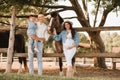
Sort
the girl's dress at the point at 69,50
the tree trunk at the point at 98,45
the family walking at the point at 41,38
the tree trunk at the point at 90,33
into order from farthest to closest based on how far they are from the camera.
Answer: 1. the tree trunk at the point at 98,45
2. the tree trunk at the point at 90,33
3. the girl's dress at the point at 69,50
4. the family walking at the point at 41,38

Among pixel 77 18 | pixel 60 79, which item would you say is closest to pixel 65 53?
pixel 60 79

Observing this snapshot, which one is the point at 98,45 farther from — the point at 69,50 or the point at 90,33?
the point at 69,50

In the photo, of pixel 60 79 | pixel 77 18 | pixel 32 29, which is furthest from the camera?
pixel 77 18

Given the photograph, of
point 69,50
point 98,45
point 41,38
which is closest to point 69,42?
point 69,50

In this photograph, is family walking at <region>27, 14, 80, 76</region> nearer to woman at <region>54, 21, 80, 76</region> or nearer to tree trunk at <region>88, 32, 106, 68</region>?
woman at <region>54, 21, 80, 76</region>

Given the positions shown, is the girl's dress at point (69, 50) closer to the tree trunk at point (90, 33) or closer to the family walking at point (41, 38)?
the family walking at point (41, 38)

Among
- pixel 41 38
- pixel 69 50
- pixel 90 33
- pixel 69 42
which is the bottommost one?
pixel 90 33

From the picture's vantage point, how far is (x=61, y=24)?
1087 centimetres

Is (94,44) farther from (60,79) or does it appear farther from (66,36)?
(60,79)

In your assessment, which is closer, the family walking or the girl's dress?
the family walking

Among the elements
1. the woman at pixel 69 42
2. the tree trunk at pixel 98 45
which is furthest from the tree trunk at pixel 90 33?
the woman at pixel 69 42

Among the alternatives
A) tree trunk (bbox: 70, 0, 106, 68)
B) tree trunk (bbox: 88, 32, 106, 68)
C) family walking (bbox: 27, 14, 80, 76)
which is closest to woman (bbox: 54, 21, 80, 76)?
family walking (bbox: 27, 14, 80, 76)

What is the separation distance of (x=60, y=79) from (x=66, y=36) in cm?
356

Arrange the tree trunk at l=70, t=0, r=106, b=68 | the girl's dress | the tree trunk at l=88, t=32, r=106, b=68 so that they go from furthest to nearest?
the tree trunk at l=88, t=32, r=106, b=68 → the tree trunk at l=70, t=0, r=106, b=68 → the girl's dress
